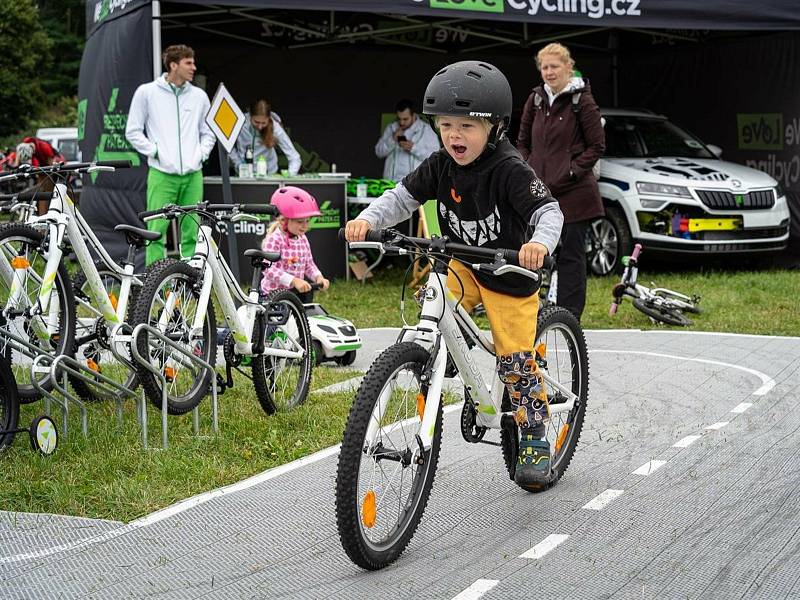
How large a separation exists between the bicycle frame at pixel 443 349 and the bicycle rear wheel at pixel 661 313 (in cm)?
588

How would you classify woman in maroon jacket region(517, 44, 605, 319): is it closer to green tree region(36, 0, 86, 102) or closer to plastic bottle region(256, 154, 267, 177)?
plastic bottle region(256, 154, 267, 177)

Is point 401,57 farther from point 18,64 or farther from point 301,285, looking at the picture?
point 18,64

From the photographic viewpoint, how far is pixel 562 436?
573 cm

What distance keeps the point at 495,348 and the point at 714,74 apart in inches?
529

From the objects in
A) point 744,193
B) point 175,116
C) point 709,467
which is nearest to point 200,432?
point 709,467

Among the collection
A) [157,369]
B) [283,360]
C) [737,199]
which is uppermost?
[737,199]

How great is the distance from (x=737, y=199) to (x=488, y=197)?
32.3ft

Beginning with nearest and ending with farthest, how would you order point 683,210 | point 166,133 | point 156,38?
point 166,133, point 156,38, point 683,210

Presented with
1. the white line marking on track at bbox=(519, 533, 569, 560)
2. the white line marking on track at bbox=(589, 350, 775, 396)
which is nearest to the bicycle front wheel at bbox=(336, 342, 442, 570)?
the white line marking on track at bbox=(519, 533, 569, 560)

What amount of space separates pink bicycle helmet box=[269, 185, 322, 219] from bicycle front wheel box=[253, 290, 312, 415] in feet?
4.27

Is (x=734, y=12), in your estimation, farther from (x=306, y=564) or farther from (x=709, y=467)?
(x=306, y=564)

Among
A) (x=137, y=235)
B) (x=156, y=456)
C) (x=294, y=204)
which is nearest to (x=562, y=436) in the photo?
(x=156, y=456)

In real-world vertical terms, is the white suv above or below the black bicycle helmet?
below

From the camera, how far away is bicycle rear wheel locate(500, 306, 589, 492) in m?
5.38
